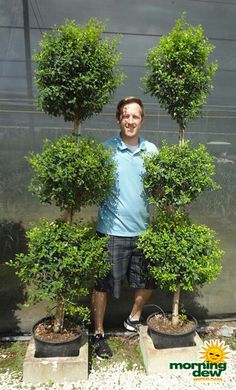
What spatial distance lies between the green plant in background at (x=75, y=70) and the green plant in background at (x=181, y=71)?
36 centimetres

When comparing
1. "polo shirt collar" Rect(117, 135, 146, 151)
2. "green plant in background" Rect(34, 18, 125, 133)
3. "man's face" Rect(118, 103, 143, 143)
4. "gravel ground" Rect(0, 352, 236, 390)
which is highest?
"green plant in background" Rect(34, 18, 125, 133)

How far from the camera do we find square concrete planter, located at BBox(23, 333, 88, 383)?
9.62 ft

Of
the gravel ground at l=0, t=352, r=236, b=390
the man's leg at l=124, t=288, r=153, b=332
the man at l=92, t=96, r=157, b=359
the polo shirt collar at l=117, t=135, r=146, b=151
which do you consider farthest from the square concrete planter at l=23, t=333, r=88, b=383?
the polo shirt collar at l=117, t=135, r=146, b=151

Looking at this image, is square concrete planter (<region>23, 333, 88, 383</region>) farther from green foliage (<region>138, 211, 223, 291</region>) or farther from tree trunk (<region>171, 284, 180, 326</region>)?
green foliage (<region>138, 211, 223, 291</region>)

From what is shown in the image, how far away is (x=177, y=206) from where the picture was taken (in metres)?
3.02

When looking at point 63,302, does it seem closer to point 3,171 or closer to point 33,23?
point 3,171

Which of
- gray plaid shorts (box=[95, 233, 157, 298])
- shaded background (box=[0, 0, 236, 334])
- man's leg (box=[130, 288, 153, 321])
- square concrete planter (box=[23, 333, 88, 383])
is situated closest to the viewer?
square concrete planter (box=[23, 333, 88, 383])

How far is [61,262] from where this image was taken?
2816 mm

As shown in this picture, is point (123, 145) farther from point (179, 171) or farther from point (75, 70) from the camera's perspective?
point (75, 70)

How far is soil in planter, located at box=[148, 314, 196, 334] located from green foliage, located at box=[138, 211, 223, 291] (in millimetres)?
409

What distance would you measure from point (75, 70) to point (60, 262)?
140 centimetres

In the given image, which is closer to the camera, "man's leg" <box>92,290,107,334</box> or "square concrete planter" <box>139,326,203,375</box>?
"square concrete planter" <box>139,326,203,375</box>

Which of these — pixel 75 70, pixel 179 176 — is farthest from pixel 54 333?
pixel 75 70

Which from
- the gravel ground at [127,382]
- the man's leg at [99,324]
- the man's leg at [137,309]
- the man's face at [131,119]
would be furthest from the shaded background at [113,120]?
the man's face at [131,119]
